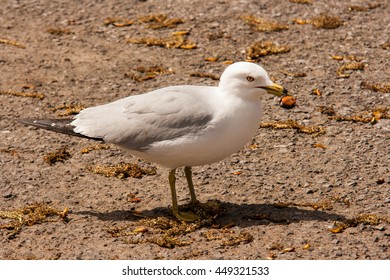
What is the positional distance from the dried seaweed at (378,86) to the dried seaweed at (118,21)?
13.3 ft

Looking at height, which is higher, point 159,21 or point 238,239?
point 159,21

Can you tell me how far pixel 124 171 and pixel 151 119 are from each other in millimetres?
1270

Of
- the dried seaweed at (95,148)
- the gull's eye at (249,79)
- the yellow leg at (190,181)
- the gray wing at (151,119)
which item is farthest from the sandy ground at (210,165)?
the gull's eye at (249,79)

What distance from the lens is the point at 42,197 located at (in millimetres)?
7684

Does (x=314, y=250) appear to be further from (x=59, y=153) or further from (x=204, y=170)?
(x=59, y=153)

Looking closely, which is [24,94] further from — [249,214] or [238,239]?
[238,239]

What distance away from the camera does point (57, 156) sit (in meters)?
8.50

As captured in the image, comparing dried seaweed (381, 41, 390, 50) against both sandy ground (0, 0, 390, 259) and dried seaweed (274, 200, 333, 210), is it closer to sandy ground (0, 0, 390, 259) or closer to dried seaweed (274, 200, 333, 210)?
sandy ground (0, 0, 390, 259)

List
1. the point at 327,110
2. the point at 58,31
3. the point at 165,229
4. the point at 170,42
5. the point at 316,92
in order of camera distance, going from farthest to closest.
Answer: the point at 58,31 < the point at 170,42 < the point at 316,92 < the point at 327,110 < the point at 165,229

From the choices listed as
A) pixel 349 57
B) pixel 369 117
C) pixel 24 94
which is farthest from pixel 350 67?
pixel 24 94

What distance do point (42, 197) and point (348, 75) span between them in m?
4.53

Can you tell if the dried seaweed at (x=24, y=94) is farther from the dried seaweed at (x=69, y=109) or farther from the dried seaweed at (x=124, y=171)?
the dried seaweed at (x=124, y=171)

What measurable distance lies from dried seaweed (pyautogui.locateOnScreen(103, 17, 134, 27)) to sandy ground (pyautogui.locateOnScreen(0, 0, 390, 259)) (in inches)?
3.8
